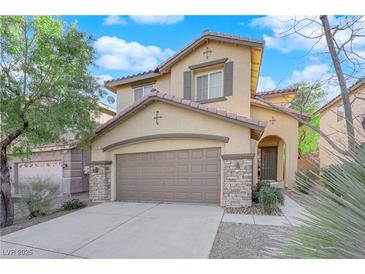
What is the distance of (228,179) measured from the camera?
25.6 feet

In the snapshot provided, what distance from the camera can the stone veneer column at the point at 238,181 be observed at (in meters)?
7.60

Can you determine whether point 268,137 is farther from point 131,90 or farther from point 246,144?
point 131,90

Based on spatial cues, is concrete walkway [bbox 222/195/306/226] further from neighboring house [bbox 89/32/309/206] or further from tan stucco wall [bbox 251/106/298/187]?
tan stucco wall [bbox 251/106/298/187]

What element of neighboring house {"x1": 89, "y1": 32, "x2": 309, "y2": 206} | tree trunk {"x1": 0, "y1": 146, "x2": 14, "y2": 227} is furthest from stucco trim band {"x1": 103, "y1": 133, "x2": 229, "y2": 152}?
tree trunk {"x1": 0, "y1": 146, "x2": 14, "y2": 227}

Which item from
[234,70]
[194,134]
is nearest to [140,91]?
[234,70]

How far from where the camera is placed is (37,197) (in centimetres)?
788

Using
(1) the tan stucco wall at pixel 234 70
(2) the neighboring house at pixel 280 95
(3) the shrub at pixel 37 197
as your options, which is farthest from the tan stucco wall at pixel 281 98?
(3) the shrub at pixel 37 197

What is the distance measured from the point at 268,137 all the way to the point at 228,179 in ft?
23.4

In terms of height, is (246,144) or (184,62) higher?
(184,62)

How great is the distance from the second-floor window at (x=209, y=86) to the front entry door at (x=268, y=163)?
606 cm

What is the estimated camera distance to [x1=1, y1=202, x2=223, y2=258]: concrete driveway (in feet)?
14.1

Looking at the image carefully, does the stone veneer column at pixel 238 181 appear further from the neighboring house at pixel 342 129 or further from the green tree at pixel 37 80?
the green tree at pixel 37 80

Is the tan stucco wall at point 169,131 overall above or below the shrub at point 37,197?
above
